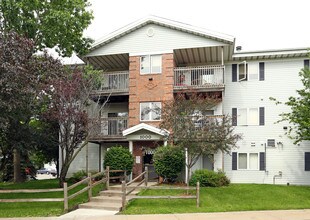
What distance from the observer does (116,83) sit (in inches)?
898

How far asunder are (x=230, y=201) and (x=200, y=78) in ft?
31.4

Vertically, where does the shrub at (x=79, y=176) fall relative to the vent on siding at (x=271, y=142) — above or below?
below

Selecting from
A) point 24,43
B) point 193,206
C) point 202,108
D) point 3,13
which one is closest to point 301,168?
point 202,108

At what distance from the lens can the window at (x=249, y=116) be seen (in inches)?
868

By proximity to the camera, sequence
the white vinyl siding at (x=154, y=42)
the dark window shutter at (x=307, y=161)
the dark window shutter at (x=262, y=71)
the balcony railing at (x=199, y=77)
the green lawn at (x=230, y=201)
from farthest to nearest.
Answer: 1. the dark window shutter at (x=262, y=71)
2. the white vinyl siding at (x=154, y=42)
3. the dark window shutter at (x=307, y=161)
4. the balcony railing at (x=199, y=77)
5. the green lawn at (x=230, y=201)

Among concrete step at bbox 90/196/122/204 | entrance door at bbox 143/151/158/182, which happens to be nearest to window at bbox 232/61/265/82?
entrance door at bbox 143/151/158/182

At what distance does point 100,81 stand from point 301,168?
14107mm

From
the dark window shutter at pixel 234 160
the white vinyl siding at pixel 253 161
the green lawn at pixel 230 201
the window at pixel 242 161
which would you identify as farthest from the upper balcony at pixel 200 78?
the green lawn at pixel 230 201

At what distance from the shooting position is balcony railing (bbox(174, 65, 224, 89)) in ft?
68.7

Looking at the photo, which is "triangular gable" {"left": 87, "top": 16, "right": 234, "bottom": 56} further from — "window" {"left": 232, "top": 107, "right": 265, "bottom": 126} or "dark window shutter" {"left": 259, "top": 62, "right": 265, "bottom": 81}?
"window" {"left": 232, "top": 107, "right": 265, "bottom": 126}

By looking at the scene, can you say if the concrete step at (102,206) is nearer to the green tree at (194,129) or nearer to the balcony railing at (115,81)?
the green tree at (194,129)

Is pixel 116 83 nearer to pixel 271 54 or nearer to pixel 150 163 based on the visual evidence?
pixel 150 163

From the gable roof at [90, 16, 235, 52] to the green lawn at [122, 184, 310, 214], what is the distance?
929 centimetres

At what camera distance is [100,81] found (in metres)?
20.5
